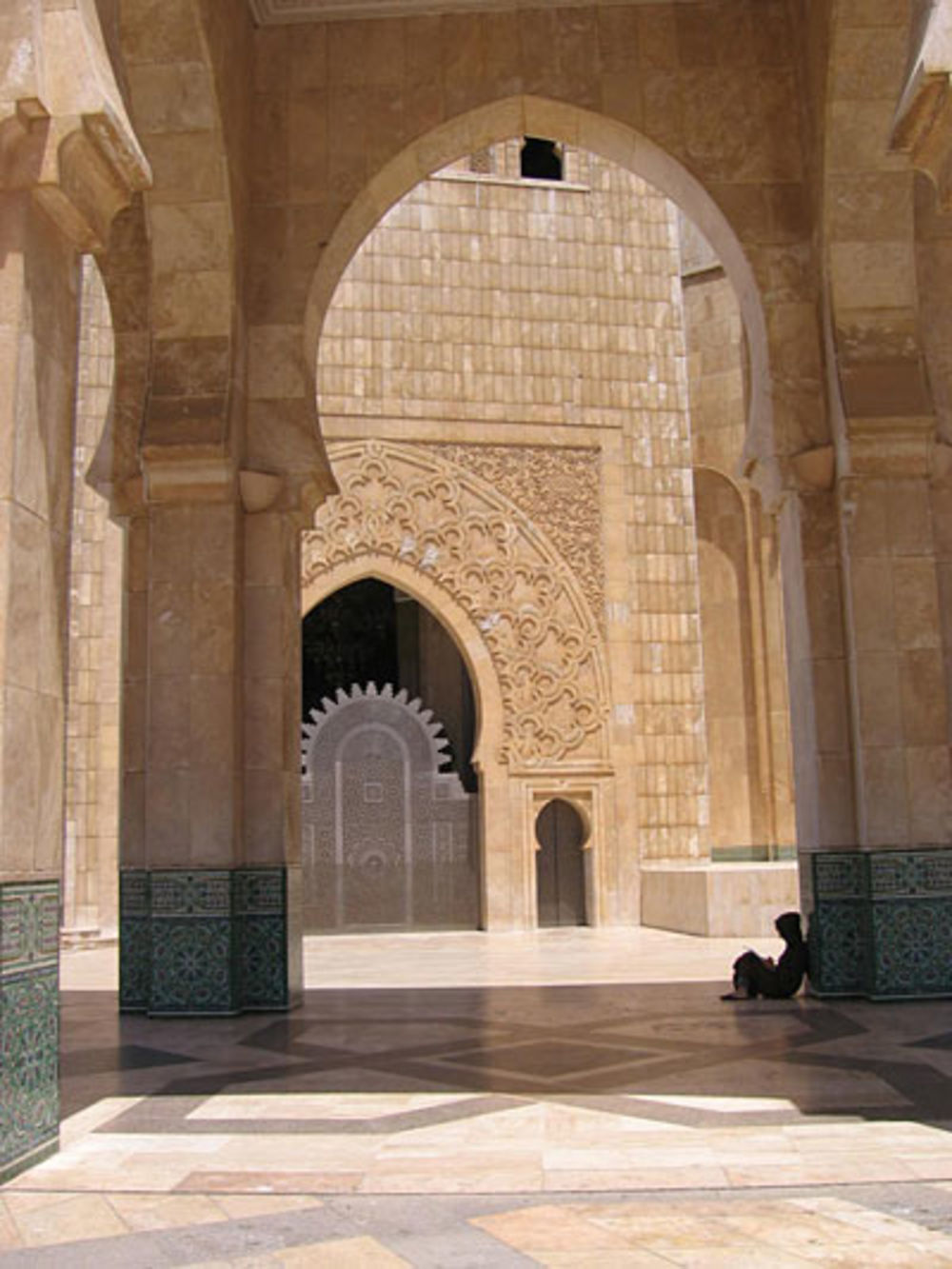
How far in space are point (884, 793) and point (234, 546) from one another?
299 cm

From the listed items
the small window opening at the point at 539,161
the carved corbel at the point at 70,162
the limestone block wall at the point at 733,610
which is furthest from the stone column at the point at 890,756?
the small window opening at the point at 539,161

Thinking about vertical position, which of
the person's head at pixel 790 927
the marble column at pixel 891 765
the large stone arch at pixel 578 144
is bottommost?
the person's head at pixel 790 927

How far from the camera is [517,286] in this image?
1310 centimetres

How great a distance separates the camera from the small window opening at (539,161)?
50.0 ft

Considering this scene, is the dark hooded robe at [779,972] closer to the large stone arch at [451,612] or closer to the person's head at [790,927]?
the person's head at [790,927]

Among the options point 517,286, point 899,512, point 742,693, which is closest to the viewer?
point 899,512

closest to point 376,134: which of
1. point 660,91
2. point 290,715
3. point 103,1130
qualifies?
point 660,91

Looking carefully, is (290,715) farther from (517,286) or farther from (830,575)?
(517,286)

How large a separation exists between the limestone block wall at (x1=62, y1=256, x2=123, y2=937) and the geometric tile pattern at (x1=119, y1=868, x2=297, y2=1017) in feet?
16.3

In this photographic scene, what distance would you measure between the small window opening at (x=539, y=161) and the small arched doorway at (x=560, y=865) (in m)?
6.98

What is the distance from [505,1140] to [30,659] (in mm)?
1638

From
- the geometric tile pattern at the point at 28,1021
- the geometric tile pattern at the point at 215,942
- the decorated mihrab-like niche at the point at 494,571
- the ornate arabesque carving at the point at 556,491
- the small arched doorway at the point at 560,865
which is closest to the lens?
the geometric tile pattern at the point at 28,1021

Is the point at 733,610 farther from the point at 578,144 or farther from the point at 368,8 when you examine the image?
the point at 368,8

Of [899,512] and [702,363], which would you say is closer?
[899,512]
